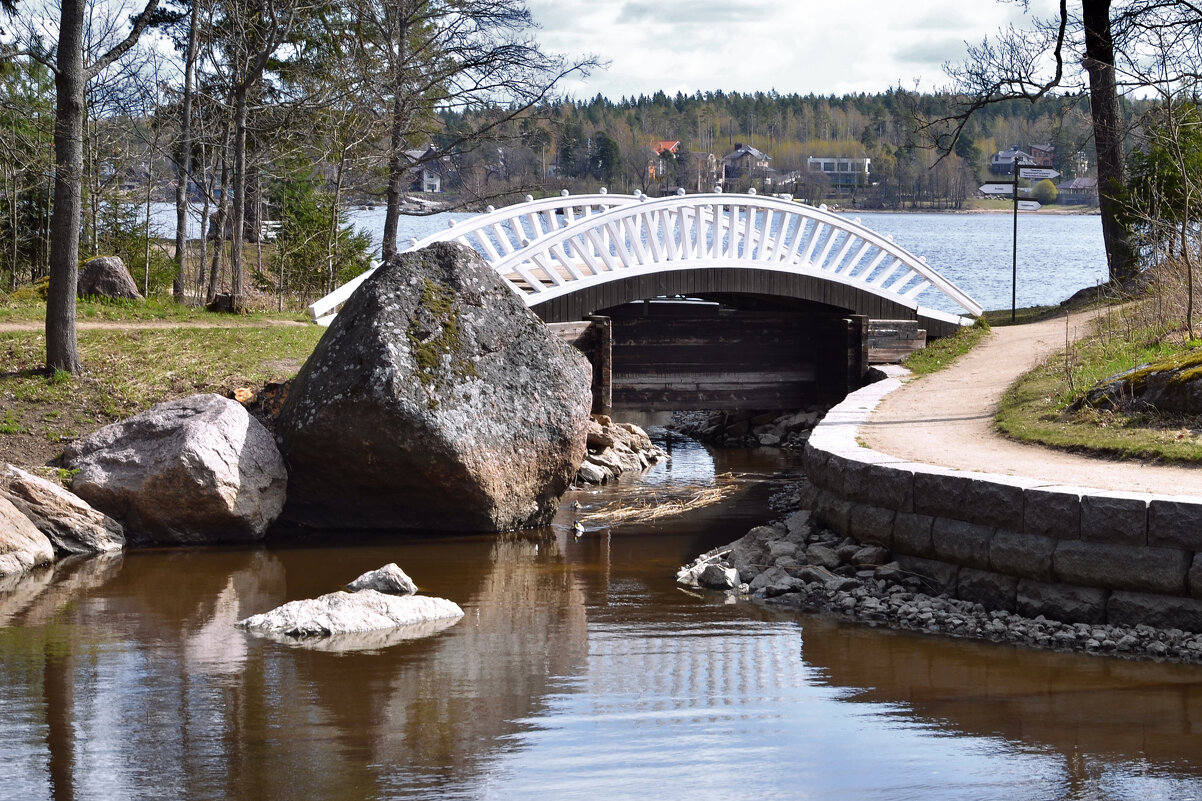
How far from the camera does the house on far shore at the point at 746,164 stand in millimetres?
84250

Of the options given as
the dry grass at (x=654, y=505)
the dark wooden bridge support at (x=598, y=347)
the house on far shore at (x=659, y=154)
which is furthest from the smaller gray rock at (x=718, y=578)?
the house on far shore at (x=659, y=154)

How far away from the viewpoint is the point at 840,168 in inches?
3713

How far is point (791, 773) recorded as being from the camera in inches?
231

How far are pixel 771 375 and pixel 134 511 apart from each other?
10899 millimetres

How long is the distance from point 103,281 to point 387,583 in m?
11.2

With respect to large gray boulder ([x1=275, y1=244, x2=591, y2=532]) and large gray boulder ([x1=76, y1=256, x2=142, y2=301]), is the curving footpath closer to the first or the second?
large gray boulder ([x1=275, y1=244, x2=591, y2=532])

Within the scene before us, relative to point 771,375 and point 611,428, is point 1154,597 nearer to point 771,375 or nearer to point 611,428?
point 611,428

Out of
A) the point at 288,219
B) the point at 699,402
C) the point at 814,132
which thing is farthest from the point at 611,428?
the point at 814,132

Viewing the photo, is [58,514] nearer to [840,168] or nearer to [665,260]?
[665,260]

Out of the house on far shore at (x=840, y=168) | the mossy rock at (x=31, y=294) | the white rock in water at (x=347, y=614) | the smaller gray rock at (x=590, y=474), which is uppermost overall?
the house on far shore at (x=840, y=168)

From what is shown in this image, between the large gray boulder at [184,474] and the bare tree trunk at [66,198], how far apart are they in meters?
2.29

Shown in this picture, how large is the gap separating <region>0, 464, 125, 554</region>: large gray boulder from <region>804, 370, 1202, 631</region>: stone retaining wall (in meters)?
6.16

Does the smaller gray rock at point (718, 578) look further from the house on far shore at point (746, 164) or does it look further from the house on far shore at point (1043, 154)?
the house on far shore at point (746, 164)

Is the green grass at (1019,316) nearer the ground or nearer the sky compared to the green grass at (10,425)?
nearer the sky
